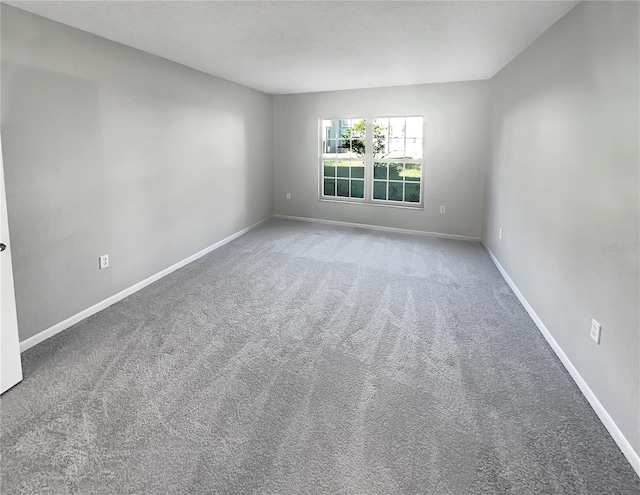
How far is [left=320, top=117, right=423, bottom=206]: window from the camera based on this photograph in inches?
236

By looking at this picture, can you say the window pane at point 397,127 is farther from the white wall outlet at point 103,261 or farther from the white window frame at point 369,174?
the white wall outlet at point 103,261

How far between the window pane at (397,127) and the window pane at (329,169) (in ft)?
3.64

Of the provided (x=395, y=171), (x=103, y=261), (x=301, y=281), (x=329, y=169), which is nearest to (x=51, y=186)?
(x=103, y=261)

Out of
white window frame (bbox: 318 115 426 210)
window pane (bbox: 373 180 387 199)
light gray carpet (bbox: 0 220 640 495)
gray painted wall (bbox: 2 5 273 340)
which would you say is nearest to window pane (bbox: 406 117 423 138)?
white window frame (bbox: 318 115 426 210)

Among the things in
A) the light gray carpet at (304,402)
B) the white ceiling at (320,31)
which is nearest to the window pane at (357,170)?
the white ceiling at (320,31)

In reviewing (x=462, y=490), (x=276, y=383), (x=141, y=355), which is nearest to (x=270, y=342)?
(x=276, y=383)

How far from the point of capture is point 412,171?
6.07 meters

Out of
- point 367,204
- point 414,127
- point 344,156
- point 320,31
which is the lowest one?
point 367,204

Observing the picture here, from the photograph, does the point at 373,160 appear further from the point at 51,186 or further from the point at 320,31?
the point at 51,186

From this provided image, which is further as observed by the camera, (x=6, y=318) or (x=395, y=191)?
(x=395, y=191)

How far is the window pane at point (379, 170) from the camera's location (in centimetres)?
624

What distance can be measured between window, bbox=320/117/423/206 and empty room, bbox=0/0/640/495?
40.2 inches

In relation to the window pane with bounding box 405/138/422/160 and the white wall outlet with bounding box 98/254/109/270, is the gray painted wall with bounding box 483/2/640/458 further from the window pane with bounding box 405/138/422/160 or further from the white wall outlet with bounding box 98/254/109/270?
the white wall outlet with bounding box 98/254/109/270

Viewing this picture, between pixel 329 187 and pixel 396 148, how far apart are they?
1.31 m
